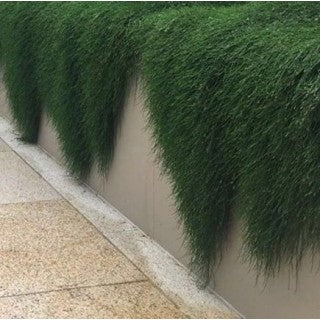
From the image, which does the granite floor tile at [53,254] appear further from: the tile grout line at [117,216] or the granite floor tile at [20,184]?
the granite floor tile at [20,184]

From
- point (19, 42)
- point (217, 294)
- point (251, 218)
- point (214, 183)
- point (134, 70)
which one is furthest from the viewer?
point (19, 42)

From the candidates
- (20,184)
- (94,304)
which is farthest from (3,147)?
(94,304)

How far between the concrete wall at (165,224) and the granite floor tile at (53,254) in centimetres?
35

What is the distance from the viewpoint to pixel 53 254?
15.4ft

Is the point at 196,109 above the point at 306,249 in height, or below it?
above

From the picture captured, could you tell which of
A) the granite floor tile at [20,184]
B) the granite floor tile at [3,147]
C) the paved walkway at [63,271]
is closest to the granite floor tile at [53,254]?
the paved walkway at [63,271]

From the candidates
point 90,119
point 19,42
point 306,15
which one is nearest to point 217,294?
point 306,15

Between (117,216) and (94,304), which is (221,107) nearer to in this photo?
(94,304)

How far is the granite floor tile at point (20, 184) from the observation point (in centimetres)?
610

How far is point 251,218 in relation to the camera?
3408 millimetres

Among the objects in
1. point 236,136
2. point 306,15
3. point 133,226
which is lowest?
point 133,226

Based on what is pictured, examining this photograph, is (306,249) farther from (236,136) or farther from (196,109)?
(196,109)

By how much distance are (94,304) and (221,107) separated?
134cm

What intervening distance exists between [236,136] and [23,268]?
1.78 m
